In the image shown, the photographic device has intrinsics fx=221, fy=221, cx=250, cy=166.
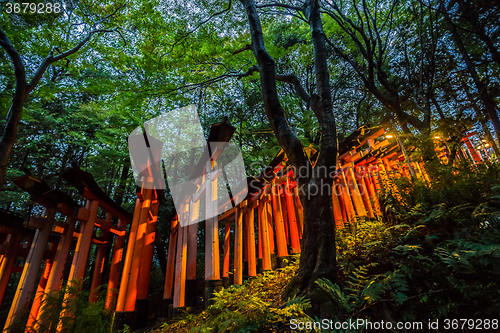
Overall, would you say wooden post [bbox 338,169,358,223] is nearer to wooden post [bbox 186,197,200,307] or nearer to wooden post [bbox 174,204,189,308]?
wooden post [bbox 186,197,200,307]

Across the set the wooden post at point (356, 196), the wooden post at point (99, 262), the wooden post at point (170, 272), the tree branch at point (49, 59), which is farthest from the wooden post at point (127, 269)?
the tree branch at point (49, 59)

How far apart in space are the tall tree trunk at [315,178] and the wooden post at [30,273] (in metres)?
4.93

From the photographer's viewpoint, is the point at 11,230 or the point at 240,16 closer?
the point at 11,230

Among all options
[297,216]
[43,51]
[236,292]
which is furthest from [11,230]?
[297,216]

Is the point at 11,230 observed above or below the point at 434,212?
above

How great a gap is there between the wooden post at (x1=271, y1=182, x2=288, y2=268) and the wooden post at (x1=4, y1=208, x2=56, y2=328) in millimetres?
4632

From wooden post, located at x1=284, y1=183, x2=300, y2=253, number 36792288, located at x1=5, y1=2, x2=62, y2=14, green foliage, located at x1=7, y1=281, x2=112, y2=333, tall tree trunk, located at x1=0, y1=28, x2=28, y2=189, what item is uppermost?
number 36792288, located at x1=5, y1=2, x2=62, y2=14

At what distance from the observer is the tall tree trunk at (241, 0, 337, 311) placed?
8.49ft

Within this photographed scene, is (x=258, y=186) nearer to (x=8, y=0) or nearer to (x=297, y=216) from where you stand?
(x=297, y=216)

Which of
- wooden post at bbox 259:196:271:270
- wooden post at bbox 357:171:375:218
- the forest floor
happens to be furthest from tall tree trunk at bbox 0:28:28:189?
wooden post at bbox 357:171:375:218

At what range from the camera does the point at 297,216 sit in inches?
194

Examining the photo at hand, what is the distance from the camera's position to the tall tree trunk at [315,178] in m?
2.59

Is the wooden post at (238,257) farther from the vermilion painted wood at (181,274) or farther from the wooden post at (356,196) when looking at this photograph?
the wooden post at (356,196)

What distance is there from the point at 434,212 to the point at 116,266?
6.90 metres
